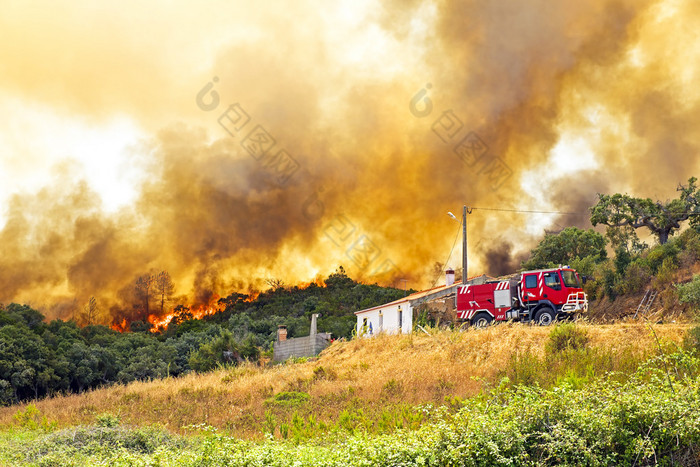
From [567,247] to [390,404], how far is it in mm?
44380

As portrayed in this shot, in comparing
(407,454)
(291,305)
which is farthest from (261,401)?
(291,305)

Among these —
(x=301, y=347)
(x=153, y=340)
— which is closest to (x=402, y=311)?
(x=301, y=347)

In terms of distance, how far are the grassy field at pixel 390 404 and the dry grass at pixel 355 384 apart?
0.28 ft

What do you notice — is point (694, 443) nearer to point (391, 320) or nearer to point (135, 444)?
point (135, 444)

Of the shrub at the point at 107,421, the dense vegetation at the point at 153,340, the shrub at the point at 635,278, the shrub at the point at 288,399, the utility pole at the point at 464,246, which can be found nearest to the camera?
the shrub at the point at 107,421

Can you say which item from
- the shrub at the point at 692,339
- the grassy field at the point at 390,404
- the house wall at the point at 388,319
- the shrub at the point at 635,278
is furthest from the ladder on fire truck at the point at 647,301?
the shrub at the point at 692,339

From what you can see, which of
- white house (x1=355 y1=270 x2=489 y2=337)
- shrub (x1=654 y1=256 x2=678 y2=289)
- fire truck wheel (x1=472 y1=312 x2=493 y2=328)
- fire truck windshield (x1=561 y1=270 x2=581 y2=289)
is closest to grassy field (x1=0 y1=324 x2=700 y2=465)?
fire truck wheel (x1=472 y1=312 x2=493 y2=328)

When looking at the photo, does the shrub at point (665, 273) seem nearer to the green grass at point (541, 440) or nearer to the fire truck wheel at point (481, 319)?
the fire truck wheel at point (481, 319)

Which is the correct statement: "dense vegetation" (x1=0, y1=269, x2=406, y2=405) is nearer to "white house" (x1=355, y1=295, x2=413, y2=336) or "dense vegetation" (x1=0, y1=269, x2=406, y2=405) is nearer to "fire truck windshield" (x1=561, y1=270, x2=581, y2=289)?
"white house" (x1=355, y1=295, x2=413, y2=336)

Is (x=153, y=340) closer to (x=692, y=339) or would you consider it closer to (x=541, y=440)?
(x=692, y=339)

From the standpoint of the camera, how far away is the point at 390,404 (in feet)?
55.5

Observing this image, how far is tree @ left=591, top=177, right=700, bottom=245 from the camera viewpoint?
47.0 metres

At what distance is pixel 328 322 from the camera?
5991 centimetres

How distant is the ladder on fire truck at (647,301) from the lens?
3165 centimetres
